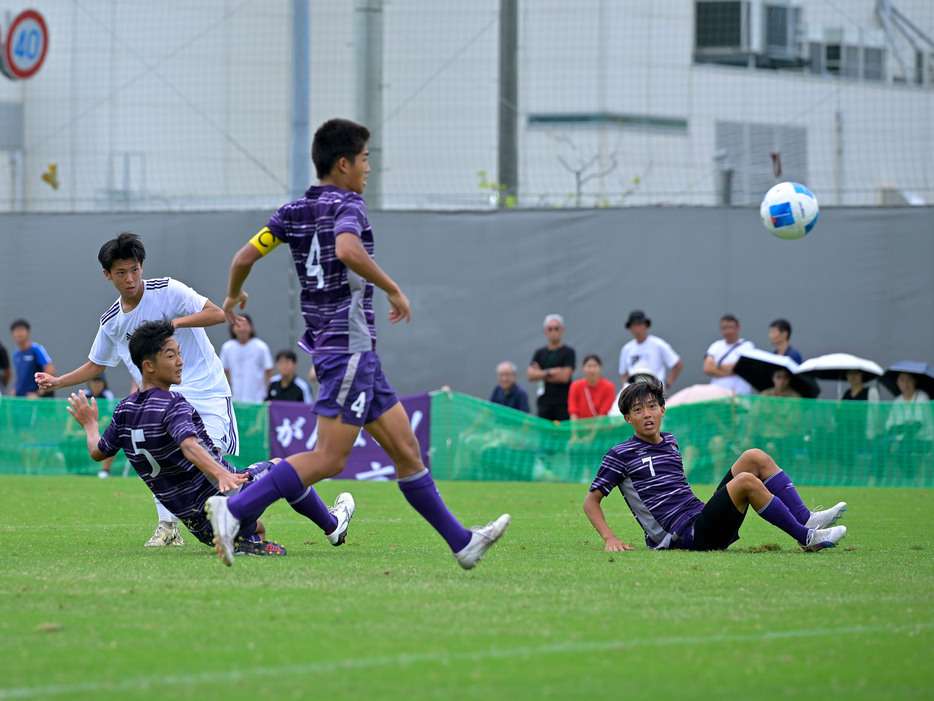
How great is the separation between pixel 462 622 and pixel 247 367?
39.9 ft

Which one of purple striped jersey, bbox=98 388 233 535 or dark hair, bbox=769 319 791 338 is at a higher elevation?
dark hair, bbox=769 319 791 338

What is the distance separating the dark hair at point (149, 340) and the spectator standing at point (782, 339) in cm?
984

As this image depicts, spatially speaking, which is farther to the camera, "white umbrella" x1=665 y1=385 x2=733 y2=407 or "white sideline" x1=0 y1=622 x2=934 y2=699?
"white umbrella" x1=665 y1=385 x2=733 y2=407

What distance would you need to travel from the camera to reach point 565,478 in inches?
598

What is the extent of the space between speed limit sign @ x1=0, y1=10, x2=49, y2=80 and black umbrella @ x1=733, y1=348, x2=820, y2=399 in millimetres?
14690

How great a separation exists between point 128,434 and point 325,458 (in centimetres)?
154

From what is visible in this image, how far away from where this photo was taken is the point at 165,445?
6727 mm

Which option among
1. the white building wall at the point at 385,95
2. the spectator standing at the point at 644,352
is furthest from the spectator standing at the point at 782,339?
the white building wall at the point at 385,95

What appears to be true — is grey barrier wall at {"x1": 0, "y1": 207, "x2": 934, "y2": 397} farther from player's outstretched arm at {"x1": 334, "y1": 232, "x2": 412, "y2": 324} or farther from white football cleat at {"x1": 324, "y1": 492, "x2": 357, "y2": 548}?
player's outstretched arm at {"x1": 334, "y1": 232, "x2": 412, "y2": 324}

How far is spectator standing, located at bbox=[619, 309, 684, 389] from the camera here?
15508 millimetres

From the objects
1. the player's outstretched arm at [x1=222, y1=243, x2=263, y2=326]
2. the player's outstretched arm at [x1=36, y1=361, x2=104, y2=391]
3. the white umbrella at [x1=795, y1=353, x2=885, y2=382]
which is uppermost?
the player's outstretched arm at [x1=222, y1=243, x2=263, y2=326]

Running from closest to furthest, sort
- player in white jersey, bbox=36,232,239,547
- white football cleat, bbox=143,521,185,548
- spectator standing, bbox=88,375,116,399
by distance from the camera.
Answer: player in white jersey, bbox=36,232,239,547 < white football cleat, bbox=143,521,185,548 < spectator standing, bbox=88,375,116,399

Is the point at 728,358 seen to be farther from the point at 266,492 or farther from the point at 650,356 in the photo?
the point at 266,492

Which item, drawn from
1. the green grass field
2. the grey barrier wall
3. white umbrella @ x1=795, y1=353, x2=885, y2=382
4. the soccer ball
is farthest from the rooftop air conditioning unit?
the green grass field
